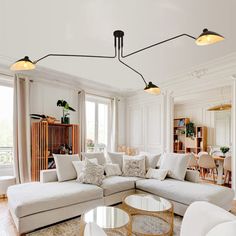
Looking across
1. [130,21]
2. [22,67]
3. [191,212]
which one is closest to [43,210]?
[22,67]

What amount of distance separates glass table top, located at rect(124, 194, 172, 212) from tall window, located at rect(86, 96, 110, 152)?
10.0ft

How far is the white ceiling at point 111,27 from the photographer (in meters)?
2.28

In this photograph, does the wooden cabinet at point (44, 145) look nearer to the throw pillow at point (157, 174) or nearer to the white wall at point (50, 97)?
the white wall at point (50, 97)

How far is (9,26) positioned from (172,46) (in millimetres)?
2453

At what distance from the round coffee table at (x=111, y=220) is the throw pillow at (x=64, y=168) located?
1.17 m

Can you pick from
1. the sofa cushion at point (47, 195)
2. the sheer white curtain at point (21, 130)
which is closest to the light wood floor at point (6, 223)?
the sofa cushion at point (47, 195)

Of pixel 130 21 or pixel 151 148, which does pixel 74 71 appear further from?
pixel 151 148

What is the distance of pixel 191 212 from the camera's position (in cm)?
132

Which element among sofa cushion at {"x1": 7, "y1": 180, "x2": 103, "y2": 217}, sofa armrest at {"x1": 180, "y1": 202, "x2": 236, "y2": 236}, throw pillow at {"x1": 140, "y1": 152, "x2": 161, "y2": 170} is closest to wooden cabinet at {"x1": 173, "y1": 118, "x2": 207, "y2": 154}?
throw pillow at {"x1": 140, "y1": 152, "x2": 161, "y2": 170}

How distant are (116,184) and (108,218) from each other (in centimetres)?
112

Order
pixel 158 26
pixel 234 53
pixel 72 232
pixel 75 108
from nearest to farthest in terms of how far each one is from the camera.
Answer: pixel 72 232 < pixel 158 26 < pixel 234 53 < pixel 75 108

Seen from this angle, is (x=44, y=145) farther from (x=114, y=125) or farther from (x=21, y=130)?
(x=114, y=125)

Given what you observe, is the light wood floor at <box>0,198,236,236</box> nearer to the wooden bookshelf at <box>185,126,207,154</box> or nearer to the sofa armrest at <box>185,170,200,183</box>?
the sofa armrest at <box>185,170,200,183</box>

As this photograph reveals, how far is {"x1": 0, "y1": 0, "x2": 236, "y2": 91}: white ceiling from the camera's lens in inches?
89.6
